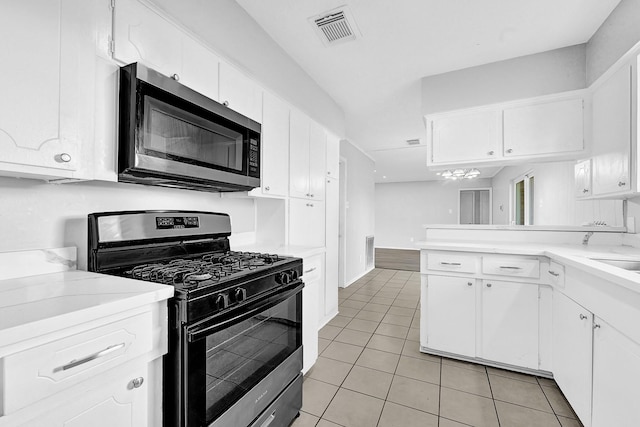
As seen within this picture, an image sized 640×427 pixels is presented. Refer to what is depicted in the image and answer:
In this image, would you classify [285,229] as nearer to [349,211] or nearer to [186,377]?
[186,377]

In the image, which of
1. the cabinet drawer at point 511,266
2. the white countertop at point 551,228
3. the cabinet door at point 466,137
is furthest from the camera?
the cabinet door at point 466,137

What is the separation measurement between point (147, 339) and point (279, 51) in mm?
2306

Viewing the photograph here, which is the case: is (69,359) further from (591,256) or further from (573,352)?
(591,256)

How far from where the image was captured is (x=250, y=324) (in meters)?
1.35

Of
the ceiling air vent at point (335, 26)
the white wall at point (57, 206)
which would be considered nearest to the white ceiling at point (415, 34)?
the ceiling air vent at point (335, 26)

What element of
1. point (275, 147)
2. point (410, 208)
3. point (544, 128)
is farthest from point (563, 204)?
point (410, 208)

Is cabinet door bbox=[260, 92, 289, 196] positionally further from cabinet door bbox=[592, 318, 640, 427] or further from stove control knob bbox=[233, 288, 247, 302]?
cabinet door bbox=[592, 318, 640, 427]

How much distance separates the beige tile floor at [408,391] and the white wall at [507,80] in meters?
2.31

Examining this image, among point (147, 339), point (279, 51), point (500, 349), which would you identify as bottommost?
point (500, 349)

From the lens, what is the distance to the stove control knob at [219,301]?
109 cm

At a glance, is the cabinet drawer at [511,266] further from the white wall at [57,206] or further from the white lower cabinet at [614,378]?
the white wall at [57,206]

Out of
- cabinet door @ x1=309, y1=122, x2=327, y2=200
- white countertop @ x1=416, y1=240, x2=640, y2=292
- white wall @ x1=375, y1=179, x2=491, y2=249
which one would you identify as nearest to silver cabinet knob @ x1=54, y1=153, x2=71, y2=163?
cabinet door @ x1=309, y1=122, x2=327, y2=200

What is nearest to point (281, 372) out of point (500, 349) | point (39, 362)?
point (39, 362)

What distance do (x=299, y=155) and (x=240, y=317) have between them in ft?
5.35
